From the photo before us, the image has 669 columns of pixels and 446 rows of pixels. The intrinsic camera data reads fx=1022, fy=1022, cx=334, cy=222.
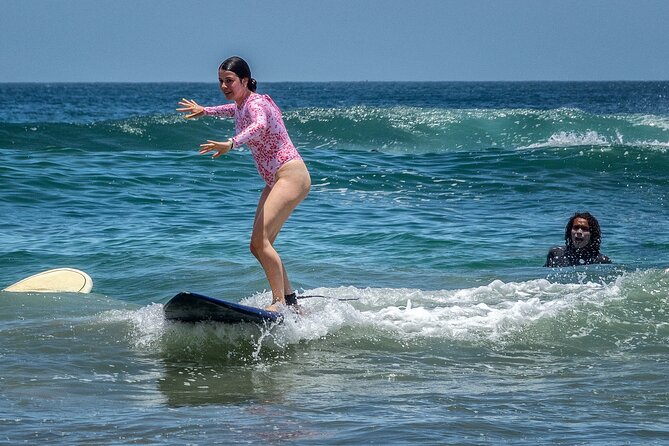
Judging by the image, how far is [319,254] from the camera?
13203 mm

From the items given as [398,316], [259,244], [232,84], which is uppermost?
[232,84]

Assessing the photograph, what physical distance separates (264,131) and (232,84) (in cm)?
43

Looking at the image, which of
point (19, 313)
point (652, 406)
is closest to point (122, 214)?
point (19, 313)

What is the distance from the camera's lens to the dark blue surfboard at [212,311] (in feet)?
25.0

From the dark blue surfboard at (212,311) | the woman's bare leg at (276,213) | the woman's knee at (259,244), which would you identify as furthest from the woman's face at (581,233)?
the woman's knee at (259,244)

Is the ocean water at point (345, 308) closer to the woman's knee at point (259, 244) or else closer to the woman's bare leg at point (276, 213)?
the woman's bare leg at point (276, 213)

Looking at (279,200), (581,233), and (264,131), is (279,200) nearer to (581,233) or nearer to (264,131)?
(264,131)

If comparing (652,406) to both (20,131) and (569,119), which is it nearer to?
(20,131)

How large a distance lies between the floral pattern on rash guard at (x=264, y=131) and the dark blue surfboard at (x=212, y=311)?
3.30 ft

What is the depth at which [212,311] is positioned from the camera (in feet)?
25.4

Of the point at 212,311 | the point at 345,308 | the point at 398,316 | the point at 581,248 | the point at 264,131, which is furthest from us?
the point at 581,248

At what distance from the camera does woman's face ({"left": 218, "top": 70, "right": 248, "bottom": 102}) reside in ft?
25.0

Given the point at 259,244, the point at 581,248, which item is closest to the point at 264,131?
the point at 259,244

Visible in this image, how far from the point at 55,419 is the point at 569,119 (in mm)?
32409
